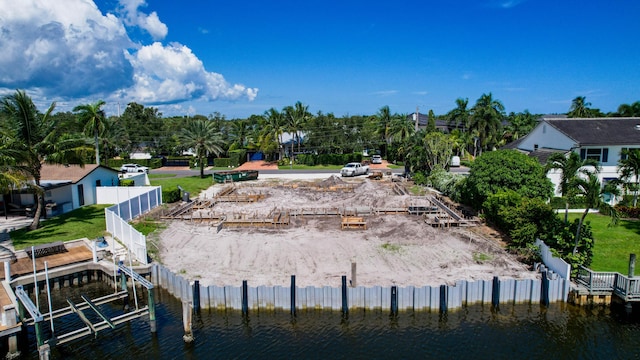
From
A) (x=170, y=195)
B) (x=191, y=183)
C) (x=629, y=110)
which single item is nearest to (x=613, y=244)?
(x=170, y=195)

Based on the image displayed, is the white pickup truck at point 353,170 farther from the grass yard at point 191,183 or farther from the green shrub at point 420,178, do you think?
the grass yard at point 191,183

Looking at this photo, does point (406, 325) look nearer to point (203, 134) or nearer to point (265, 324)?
point (265, 324)

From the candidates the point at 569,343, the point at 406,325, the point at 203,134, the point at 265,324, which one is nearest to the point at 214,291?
the point at 265,324

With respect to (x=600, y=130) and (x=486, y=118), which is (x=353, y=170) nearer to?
(x=486, y=118)

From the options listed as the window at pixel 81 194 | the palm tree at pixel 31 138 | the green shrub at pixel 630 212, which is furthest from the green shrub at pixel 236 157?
the green shrub at pixel 630 212

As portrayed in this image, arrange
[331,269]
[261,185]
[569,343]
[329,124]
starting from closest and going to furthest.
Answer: [569,343], [331,269], [261,185], [329,124]

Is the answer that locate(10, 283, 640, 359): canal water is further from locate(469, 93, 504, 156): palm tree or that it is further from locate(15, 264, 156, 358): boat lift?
locate(469, 93, 504, 156): palm tree
